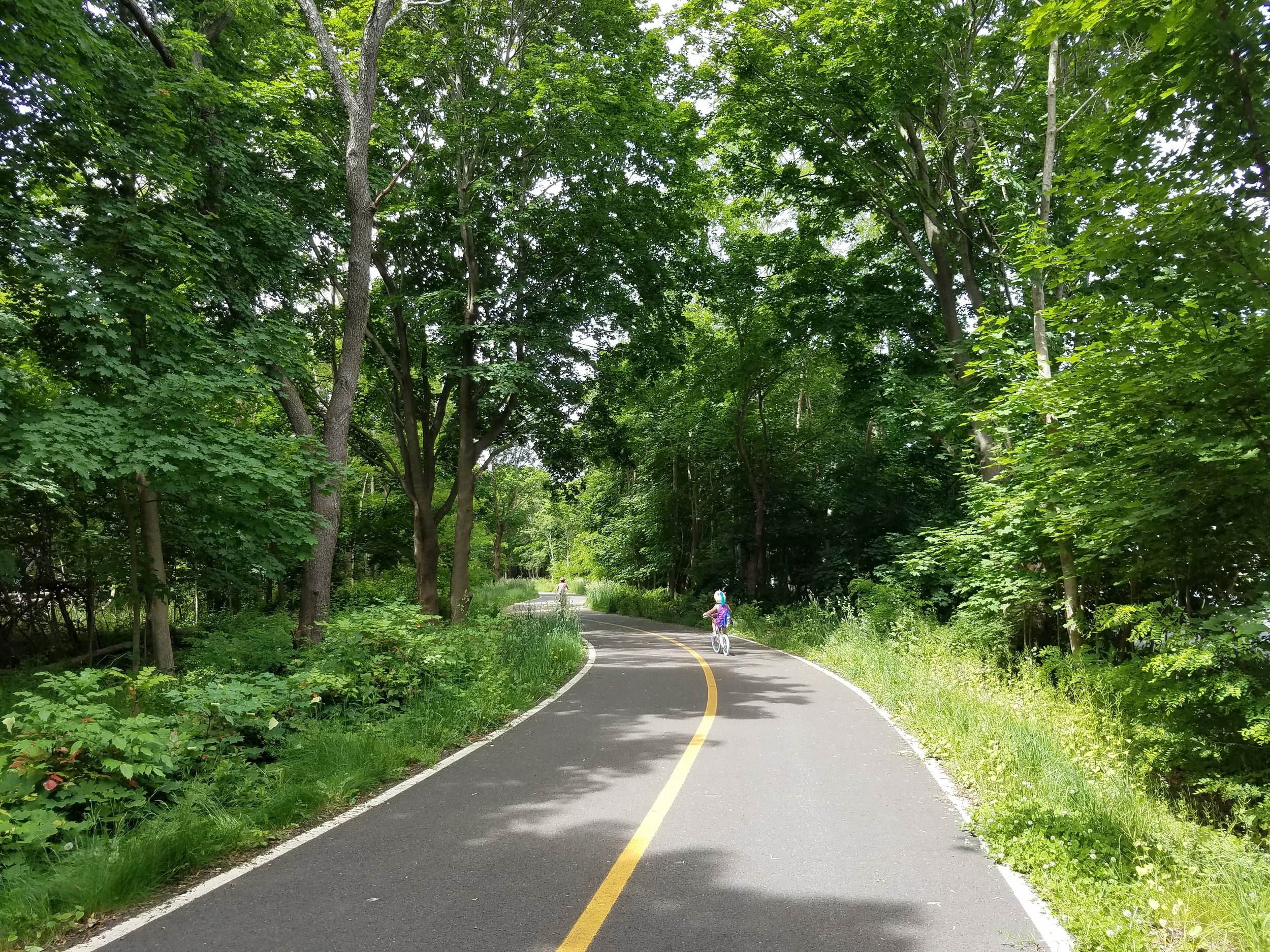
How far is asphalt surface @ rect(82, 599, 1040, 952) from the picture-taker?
11.6ft

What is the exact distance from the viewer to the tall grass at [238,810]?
12.5 ft

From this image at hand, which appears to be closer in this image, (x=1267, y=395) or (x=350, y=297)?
(x=1267, y=395)

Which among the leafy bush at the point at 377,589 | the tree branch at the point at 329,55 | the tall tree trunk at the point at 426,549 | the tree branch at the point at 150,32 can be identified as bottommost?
the leafy bush at the point at 377,589

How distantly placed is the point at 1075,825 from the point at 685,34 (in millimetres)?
18323

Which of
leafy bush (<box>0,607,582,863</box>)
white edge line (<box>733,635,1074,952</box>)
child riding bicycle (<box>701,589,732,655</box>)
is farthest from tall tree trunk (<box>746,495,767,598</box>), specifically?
leafy bush (<box>0,607,582,863</box>)

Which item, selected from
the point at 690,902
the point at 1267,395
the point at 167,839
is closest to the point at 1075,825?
the point at 690,902

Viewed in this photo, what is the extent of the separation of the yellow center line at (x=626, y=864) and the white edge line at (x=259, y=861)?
220 cm

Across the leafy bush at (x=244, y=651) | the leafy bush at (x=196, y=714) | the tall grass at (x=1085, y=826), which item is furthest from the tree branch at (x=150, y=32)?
the tall grass at (x=1085, y=826)

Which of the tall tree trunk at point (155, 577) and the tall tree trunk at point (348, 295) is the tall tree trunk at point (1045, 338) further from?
the tall tree trunk at point (155, 577)

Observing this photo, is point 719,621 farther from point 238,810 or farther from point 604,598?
point 604,598

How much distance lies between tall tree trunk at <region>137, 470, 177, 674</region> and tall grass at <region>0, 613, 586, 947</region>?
529 centimetres

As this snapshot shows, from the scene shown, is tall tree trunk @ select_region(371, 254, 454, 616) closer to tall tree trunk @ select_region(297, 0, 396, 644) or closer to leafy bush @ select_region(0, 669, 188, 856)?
tall tree trunk @ select_region(297, 0, 396, 644)

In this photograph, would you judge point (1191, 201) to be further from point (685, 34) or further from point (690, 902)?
point (685, 34)

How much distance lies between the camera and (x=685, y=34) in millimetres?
17203
